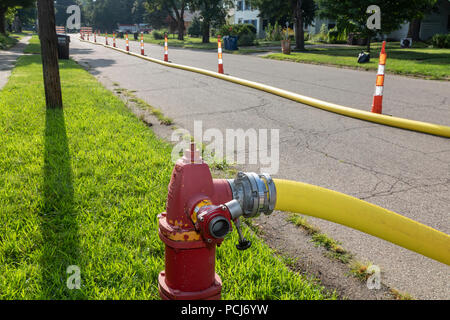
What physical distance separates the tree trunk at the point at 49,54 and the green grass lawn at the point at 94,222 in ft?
4.52

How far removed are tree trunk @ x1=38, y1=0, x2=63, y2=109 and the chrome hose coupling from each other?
6.17 meters

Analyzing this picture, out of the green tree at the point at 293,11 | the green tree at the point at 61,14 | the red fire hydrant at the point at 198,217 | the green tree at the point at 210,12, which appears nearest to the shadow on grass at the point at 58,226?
the red fire hydrant at the point at 198,217

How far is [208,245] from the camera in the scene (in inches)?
68.1

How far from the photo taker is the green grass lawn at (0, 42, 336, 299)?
2.36m

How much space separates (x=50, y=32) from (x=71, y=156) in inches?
137

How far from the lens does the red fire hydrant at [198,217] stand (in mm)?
1629

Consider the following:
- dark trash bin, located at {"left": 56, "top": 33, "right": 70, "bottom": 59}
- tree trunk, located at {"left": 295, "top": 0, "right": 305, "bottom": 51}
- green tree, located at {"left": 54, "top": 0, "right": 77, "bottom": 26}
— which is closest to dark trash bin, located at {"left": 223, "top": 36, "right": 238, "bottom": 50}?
tree trunk, located at {"left": 295, "top": 0, "right": 305, "bottom": 51}

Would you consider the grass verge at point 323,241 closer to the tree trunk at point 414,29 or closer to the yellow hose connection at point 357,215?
the yellow hose connection at point 357,215

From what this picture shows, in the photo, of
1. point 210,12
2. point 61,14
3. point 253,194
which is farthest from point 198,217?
point 61,14

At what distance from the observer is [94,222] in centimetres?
308

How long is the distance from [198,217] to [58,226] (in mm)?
1838
